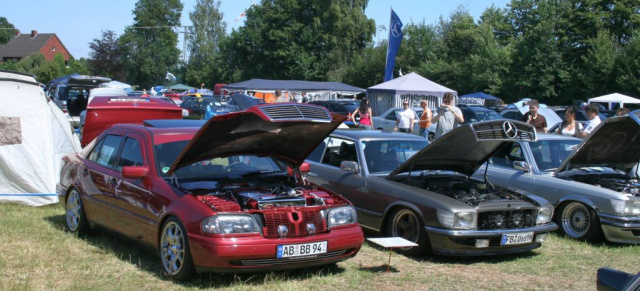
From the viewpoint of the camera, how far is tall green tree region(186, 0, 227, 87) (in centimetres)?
8269

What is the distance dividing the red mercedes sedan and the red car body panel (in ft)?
18.9

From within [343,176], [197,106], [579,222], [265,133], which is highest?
[197,106]

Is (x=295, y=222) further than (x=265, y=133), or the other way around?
(x=265, y=133)

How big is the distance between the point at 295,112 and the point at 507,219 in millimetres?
2762

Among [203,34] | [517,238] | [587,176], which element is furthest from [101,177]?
[203,34]

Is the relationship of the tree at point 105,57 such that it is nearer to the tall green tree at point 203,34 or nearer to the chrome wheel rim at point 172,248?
the tall green tree at point 203,34

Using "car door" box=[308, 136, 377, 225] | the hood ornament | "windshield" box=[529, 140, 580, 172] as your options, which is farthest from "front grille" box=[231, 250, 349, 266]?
"windshield" box=[529, 140, 580, 172]

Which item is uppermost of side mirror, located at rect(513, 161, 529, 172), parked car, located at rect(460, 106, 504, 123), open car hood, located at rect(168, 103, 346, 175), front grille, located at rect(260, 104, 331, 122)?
parked car, located at rect(460, 106, 504, 123)

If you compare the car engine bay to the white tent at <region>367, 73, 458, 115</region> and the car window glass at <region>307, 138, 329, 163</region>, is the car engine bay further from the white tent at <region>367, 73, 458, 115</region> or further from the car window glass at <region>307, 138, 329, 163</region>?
the white tent at <region>367, 73, 458, 115</region>

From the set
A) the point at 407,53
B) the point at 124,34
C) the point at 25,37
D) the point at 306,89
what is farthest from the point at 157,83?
the point at 306,89

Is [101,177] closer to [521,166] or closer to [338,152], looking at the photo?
[338,152]

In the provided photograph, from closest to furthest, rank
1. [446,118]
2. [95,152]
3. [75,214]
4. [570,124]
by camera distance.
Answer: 1. [95,152]
2. [75,214]
3. [570,124]
4. [446,118]

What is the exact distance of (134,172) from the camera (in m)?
5.73

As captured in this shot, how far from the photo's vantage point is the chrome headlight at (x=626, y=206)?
7.39m
